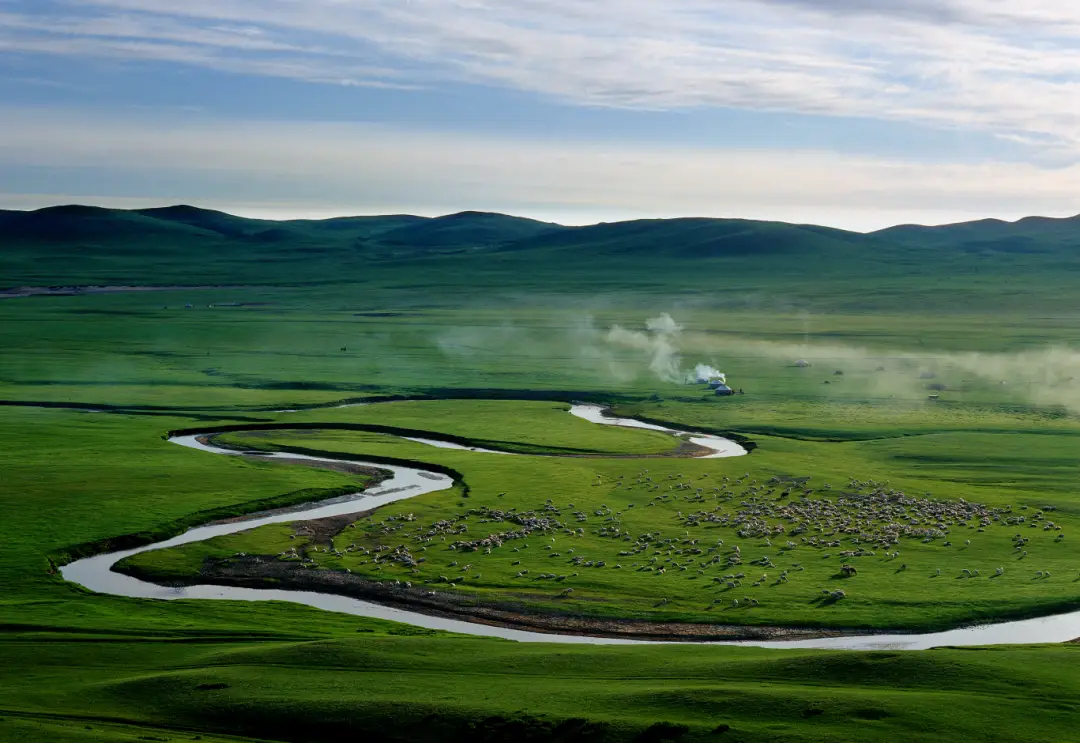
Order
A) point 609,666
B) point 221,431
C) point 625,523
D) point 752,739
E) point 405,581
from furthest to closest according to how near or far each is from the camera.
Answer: point 221,431 → point 625,523 → point 405,581 → point 609,666 → point 752,739

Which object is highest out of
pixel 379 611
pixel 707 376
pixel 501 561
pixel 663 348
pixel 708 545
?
pixel 663 348

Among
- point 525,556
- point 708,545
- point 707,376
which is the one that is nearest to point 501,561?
point 525,556

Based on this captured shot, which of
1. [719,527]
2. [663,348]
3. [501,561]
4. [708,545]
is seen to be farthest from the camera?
[663,348]

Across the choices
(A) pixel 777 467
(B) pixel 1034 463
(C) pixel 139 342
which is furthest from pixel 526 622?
(C) pixel 139 342

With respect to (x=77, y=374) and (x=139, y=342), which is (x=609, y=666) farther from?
(x=139, y=342)

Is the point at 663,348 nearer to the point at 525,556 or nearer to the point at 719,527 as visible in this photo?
the point at 719,527

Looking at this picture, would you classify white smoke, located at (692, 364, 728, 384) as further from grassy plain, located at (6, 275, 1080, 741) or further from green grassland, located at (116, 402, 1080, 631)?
green grassland, located at (116, 402, 1080, 631)
